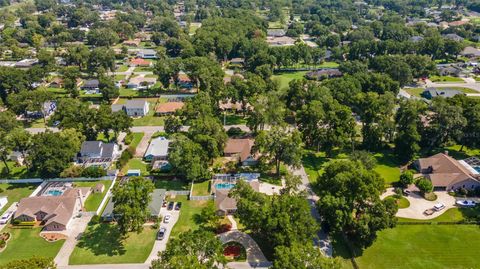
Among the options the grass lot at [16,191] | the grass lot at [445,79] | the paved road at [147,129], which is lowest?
the grass lot at [16,191]

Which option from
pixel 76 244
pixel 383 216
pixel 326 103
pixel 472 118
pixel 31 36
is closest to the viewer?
pixel 383 216

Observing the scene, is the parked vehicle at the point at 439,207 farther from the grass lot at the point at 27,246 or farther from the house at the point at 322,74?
the house at the point at 322,74

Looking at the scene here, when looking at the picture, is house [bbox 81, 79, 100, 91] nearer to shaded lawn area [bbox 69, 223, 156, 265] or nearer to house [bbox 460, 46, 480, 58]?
shaded lawn area [bbox 69, 223, 156, 265]

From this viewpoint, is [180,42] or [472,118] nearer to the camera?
[472,118]

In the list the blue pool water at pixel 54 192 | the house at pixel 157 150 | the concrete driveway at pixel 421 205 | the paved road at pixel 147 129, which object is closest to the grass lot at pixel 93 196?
the blue pool water at pixel 54 192

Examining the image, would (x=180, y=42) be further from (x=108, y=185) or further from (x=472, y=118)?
(x=472, y=118)

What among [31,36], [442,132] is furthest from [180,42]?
[442,132]

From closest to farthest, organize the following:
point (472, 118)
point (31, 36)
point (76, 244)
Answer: point (76, 244), point (472, 118), point (31, 36)
